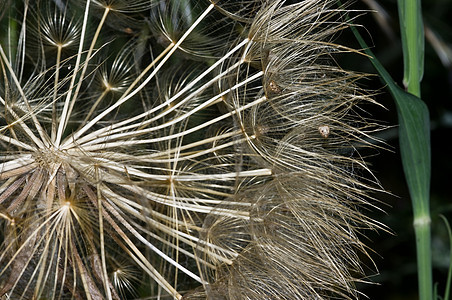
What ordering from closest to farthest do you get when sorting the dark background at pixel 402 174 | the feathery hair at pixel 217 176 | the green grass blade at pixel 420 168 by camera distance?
the feathery hair at pixel 217 176, the green grass blade at pixel 420 168, the dark background at pixel 402 174

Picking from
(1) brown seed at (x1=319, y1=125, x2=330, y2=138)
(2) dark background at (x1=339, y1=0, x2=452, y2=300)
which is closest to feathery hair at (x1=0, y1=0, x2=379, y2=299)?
(1) brown seed at (x1=319, y1=125, x2=330, y2=138)

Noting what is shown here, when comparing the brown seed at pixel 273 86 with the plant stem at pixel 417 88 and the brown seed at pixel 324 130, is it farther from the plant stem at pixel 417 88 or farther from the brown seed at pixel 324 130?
the plant stem at pixel 417 88

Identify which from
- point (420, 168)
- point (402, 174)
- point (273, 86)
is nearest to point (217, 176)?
point (273, 86)

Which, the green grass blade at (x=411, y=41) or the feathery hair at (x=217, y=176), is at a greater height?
the green grass blade at (x=411, y=41)

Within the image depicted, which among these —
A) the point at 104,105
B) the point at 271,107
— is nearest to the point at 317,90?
the point at 271,107

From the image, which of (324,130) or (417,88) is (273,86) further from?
(417,88)

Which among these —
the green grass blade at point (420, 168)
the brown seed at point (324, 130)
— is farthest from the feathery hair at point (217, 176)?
the green grass blade at point (420, 168)

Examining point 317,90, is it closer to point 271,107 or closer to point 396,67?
point 271,107
